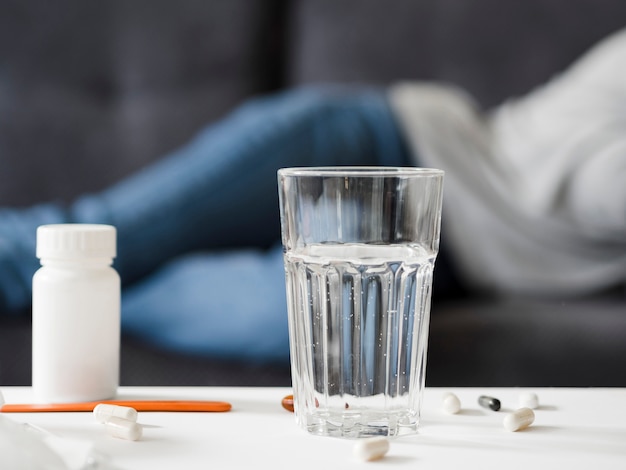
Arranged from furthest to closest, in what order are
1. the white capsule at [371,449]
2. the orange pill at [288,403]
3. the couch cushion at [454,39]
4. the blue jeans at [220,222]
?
1. the couch cushion at [454,39]
2. the blue jeans at [220,222]
3. the orange pill at [288,403]
4. the white capsule at [371,449]

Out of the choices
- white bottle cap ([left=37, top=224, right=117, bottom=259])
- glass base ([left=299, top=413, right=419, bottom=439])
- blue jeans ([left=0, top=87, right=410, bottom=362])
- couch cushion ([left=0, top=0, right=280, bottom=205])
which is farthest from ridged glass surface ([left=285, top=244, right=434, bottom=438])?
couch cushion ([left=0, top=0, right=280, bottom=205])

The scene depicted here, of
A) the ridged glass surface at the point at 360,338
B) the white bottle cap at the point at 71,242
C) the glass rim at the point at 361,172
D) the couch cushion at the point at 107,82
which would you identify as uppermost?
the couch cushion at the point at 107,82

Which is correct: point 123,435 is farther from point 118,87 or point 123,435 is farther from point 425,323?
point 118,87

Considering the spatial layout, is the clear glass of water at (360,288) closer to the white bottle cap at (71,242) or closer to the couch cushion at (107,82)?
the white bottle cap at (71,242)

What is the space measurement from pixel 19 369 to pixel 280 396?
0.67 m

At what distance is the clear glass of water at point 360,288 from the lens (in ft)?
1.43

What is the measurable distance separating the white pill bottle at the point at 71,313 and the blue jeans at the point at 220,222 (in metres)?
0.53


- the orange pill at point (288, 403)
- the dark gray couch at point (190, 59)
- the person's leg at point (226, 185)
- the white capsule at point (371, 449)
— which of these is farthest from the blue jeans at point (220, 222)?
the white capsule at point (371, 449)

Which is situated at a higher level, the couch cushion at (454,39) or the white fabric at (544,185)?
the couch cushion at (454,39)

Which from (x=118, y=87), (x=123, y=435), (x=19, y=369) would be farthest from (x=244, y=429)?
(x=118, y=87)

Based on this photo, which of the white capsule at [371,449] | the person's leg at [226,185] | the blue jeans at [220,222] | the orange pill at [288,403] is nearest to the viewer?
the white capsule at [371,449]

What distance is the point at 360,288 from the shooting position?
0.45 meters

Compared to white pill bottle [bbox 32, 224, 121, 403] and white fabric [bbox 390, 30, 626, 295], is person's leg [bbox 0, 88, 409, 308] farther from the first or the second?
white pill bottle [bbox 32, 224, 121, 403]

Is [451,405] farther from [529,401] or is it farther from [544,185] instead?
[544,185]
